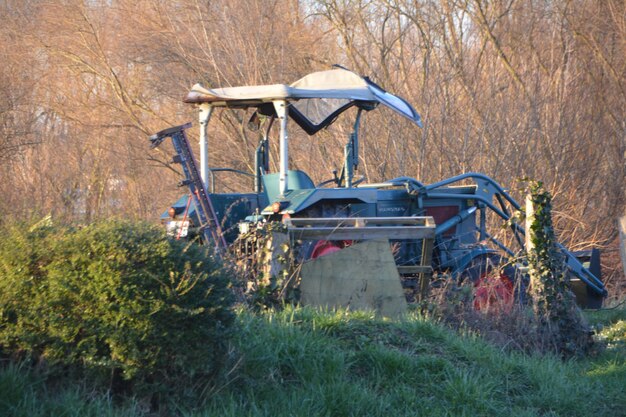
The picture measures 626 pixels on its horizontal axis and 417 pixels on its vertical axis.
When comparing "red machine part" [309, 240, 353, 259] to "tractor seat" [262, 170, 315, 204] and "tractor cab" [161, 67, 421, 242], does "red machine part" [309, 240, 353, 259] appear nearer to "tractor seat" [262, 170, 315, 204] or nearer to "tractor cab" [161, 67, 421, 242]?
"tractor cab" [161, 67, 421, 242]

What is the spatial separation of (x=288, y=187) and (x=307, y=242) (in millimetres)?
1378

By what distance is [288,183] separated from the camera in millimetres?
9797

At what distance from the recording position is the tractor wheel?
8.23 meters

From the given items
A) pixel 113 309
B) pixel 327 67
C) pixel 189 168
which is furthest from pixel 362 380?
pixel 327 67

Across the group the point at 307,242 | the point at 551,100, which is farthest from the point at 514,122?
the point at 307,242

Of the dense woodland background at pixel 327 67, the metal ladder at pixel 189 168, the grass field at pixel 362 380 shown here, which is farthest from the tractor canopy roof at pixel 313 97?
the dense woodland background at pixel 327 67

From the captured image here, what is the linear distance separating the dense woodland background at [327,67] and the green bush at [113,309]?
32.8 ft

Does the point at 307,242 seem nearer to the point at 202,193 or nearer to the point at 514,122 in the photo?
the point at 202,193

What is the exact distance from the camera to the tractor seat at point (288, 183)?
9828 mm

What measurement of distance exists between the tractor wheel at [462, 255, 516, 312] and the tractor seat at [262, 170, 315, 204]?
213 centimetres

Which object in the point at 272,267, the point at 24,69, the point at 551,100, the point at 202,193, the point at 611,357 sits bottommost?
the point at 611,357

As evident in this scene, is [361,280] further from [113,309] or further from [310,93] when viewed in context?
[113,309]

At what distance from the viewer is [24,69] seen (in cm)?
1845

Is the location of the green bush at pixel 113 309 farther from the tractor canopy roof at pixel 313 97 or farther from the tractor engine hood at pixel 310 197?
the tractor canopy roof at pixel 313 97
